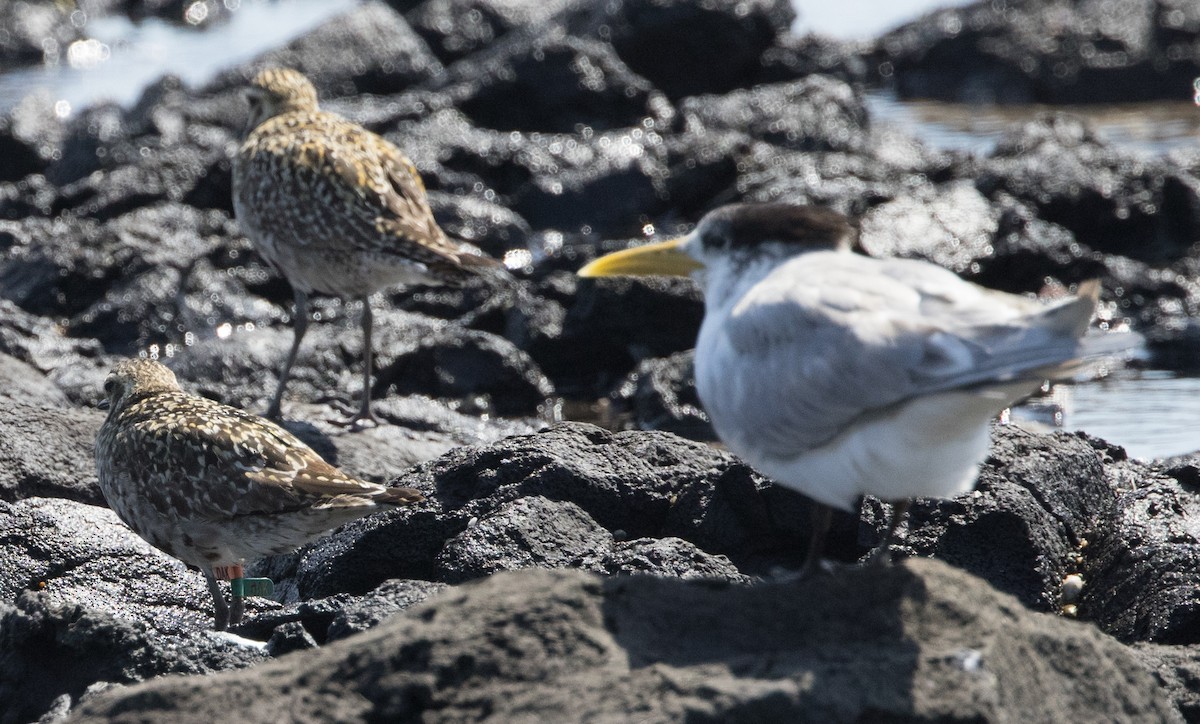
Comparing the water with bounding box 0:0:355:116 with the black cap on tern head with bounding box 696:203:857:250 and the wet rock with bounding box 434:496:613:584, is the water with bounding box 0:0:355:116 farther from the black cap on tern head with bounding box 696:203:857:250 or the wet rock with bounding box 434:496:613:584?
the black cap on tern head with bounding box 696:203:857:250

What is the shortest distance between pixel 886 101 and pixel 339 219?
15.8 m

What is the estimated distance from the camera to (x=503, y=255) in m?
15.2

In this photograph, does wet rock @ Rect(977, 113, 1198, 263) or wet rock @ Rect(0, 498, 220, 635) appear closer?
wet rock @ Rect(0, 498, 220, 635)

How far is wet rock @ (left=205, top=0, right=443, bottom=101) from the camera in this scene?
2208cm

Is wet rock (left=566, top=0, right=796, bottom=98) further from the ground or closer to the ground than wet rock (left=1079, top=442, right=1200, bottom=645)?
further from the ground

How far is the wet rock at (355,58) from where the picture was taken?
22.1 meters

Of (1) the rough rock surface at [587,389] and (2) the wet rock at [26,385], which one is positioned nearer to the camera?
(1) the rough rock surface at [587,389]

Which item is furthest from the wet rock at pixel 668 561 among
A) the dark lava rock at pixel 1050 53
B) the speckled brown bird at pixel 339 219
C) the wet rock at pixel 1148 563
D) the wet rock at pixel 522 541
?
the dark lava rock at pixel 1050 53

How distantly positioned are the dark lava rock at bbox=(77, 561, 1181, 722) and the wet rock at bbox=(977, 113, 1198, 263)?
37.0ft

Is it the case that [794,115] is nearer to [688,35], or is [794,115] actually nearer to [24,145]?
[688,35]

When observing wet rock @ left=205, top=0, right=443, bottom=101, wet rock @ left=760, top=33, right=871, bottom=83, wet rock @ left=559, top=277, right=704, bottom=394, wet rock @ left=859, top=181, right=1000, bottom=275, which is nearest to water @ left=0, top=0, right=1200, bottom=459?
wet rock @ left=760, top=33, right=871, bottom=83

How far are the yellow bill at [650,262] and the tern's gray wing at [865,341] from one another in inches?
24.3

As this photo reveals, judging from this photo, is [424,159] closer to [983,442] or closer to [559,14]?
[559,14]

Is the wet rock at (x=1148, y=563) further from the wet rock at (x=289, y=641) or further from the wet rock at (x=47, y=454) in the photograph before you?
the wet rock at (x=47, y=454)
